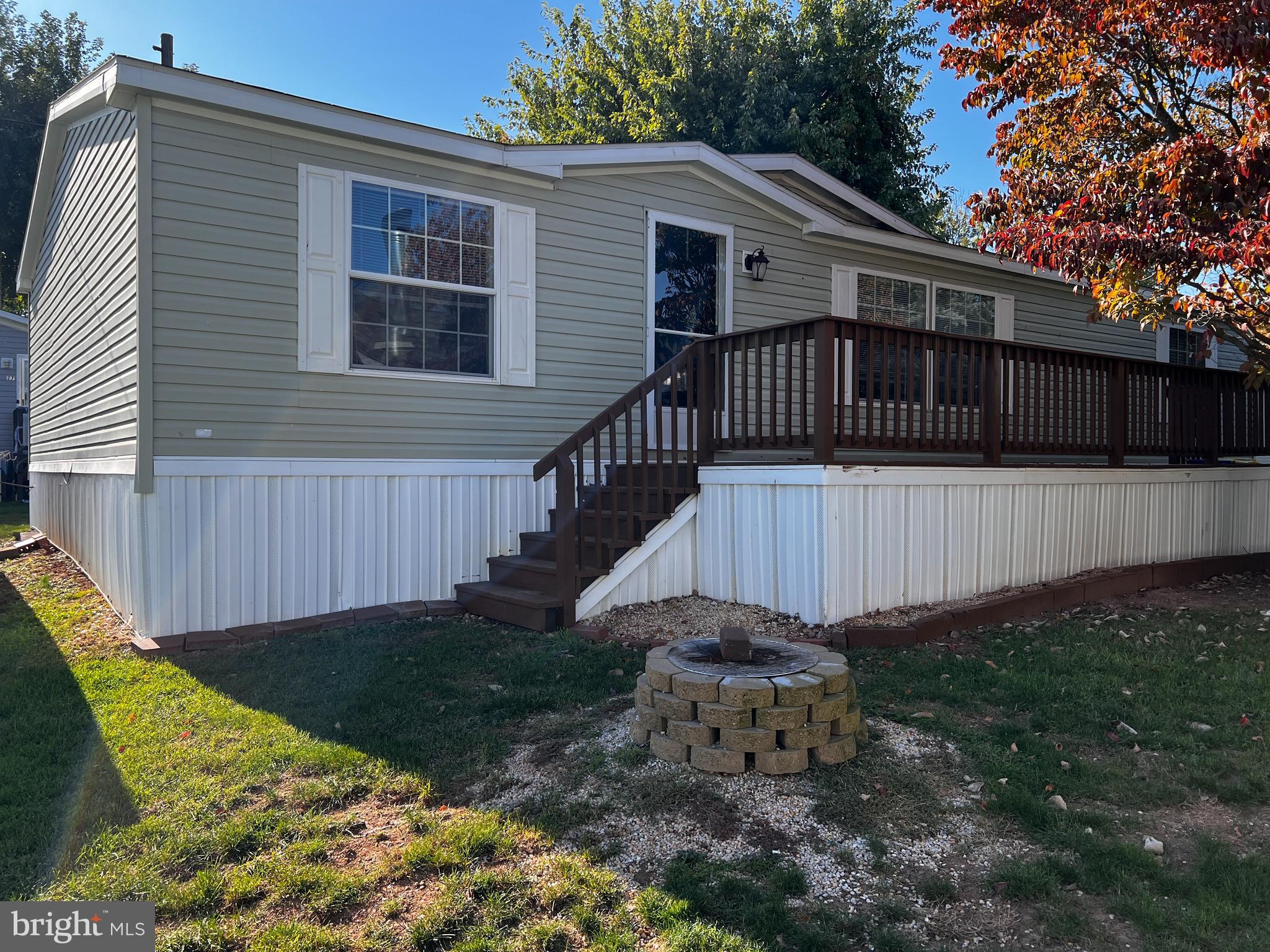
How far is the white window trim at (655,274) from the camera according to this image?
24.1 feet

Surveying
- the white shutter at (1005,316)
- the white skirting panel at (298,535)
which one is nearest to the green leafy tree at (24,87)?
the white skirting panel at (298,535)

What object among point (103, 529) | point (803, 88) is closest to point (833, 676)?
point (103, 529)

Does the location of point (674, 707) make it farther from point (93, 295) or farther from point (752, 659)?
point (93, 295)

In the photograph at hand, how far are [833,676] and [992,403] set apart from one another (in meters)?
3.61

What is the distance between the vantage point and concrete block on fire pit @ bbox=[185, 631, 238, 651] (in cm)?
518

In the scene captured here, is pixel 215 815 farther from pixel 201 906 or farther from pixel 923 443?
pixel 923 443

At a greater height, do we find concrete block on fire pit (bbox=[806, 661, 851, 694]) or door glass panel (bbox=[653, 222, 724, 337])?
door glass panel (bbox=[653, 222, 724, 337])

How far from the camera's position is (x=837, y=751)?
3186 millimetres

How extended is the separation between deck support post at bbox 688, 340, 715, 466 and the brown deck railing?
10 mm

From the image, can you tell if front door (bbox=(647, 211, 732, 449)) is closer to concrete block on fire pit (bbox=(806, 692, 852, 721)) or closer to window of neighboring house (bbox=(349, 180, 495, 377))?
window of neighboring house (bbox=(349, 180, 495, 377))

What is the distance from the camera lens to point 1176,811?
290 centimetres

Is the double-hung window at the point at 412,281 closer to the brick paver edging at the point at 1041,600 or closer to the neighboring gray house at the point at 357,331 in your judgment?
the neighboring gray house at the point at 357,331

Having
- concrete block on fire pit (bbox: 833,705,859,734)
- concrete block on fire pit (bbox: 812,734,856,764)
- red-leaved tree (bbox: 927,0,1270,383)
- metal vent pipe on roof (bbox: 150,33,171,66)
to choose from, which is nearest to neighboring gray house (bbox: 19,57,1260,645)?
metal vent pipe on roof (bbox: 150,33,171,66)

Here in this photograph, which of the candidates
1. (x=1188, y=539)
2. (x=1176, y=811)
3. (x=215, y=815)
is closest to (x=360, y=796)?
(x=215, y=815)
